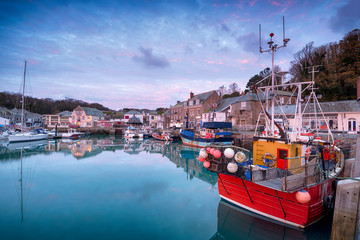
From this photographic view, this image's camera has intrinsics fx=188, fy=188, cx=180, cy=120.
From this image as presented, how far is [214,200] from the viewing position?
1155cm

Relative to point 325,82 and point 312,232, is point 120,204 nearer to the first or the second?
point 312,232

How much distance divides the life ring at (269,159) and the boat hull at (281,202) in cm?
215

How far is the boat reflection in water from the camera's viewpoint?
7734mm

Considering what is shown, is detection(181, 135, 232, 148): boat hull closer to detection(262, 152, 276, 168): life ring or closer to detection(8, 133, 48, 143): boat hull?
detection(262, 152, 276, 168): life ring

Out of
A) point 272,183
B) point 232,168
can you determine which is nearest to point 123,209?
point 232,168

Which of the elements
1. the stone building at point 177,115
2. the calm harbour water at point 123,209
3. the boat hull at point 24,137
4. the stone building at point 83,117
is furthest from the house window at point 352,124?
the stone building at point 83,117

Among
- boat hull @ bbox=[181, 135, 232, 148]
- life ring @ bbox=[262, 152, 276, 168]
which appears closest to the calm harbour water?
life ring @ bbox=[262, 152, 276, 168]

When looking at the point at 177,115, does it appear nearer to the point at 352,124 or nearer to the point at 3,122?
the point at 352,124

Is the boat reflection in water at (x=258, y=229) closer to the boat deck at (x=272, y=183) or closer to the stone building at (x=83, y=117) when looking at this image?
the boat deck at (x=272, y=183)

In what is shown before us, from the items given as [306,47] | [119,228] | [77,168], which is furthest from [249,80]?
[119,228]

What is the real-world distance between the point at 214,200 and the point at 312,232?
502 centimetres

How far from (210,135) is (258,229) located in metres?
23.4

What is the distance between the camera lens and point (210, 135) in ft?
103

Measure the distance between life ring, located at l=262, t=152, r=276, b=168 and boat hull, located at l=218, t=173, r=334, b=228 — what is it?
2.15m
